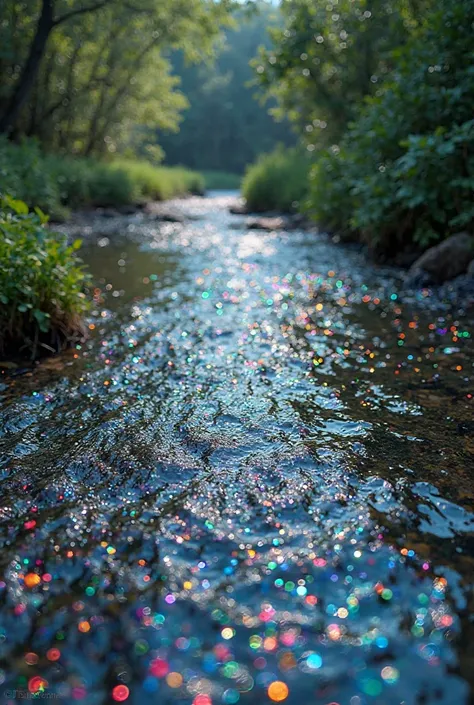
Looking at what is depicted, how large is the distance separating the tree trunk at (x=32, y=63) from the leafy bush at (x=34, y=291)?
10.4 metres

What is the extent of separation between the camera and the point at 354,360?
392 cm

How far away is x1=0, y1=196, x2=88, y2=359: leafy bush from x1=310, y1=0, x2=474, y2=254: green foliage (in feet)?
14.3

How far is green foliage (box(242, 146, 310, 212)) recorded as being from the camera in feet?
51.4

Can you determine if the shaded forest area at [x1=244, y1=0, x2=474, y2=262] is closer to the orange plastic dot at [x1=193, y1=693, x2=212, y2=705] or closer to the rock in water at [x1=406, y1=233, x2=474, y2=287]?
the rock in water at [x1=406, y1=233, x2=474, y2=287]

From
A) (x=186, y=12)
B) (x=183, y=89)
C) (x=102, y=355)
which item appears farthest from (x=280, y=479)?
(x=183, y=89)

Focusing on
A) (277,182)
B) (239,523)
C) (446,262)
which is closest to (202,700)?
(239,523)

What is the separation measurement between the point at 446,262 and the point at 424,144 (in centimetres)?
148

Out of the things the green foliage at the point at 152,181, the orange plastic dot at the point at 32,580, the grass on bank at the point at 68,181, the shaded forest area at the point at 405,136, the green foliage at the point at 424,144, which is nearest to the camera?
the orange plastic dot at the point at 32,580

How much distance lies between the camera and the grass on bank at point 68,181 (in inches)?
404

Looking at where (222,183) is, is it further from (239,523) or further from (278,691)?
(278,691)

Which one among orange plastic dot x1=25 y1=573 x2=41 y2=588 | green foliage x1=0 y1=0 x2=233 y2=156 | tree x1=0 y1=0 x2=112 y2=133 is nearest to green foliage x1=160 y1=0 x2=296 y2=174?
green foliage x1=0 y1=0 x2=233 y2=156

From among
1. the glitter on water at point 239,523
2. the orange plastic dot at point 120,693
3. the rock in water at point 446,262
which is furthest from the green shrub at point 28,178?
the orange plastic dot at point 120,693

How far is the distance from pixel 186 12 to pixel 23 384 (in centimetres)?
1686

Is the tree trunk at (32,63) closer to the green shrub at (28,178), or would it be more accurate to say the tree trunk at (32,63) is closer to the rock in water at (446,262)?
the green shrub at (28,178)
